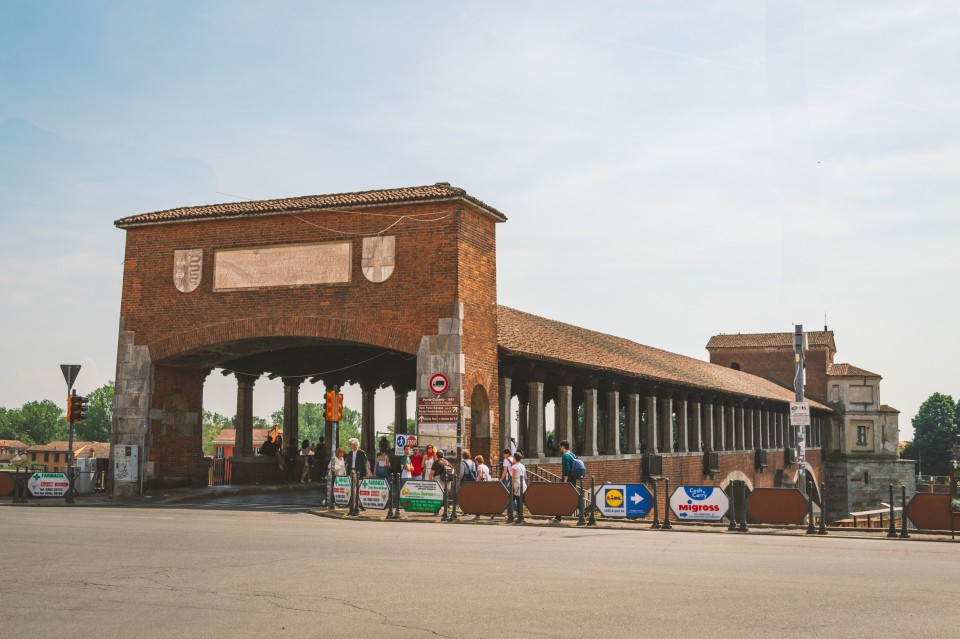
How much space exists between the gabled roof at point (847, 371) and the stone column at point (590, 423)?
5472 centimetres

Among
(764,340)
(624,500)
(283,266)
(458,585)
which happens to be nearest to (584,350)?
(283,266)

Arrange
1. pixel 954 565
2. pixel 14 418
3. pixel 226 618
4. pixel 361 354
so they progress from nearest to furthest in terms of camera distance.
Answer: pixel 226 618, pixel 954 565, pixel 361 354, pixel 14 418

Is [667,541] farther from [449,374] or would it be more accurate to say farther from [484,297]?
[484,297]

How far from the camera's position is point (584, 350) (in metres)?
32.9

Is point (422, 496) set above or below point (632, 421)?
below

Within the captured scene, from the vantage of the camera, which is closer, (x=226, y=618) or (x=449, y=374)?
(x=226, y=618)

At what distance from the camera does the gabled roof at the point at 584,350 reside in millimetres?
27359

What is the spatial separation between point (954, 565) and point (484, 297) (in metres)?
14.8

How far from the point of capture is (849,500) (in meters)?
77.1

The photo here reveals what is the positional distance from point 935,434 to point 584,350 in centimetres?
11888

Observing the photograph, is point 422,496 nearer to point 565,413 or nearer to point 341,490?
point 341,490

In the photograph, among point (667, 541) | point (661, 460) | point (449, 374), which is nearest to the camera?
point (667, 541)

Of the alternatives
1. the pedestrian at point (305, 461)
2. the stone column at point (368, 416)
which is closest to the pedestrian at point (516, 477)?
the pedestrian at point (305, 461)

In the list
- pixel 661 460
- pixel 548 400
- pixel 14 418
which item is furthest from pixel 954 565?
pixel 14 418
